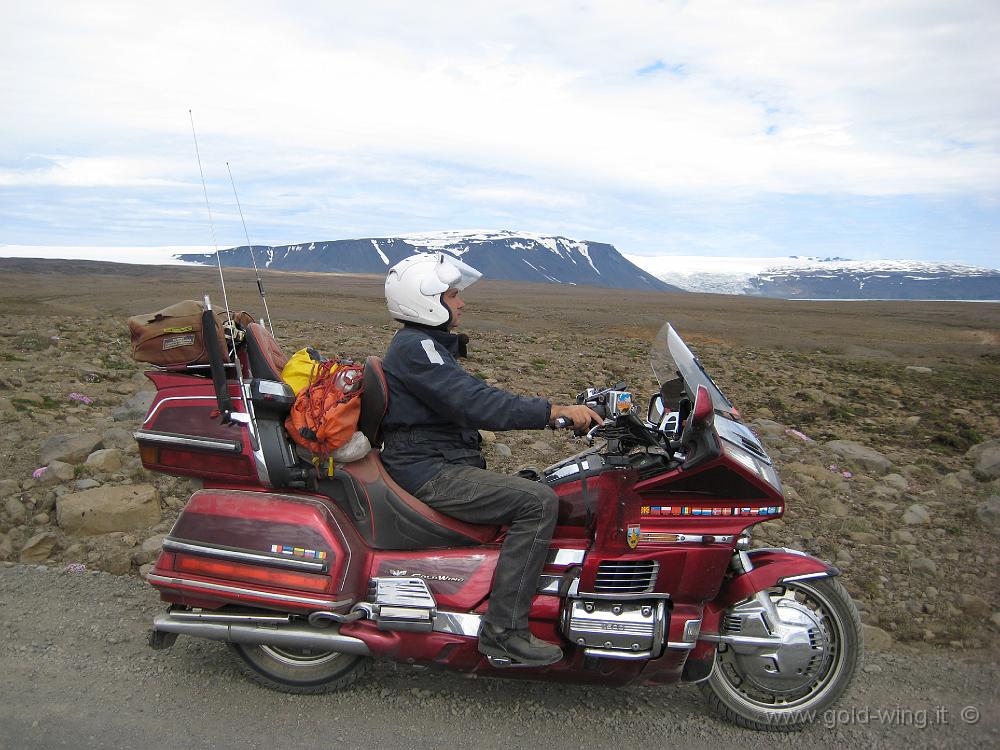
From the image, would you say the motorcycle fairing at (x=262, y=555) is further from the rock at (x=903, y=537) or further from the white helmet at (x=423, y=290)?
the rock at (x=903, y=537)

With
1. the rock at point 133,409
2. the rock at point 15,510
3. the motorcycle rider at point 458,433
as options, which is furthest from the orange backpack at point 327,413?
the rock at point 133,409

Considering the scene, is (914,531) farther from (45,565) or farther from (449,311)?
(45,565)

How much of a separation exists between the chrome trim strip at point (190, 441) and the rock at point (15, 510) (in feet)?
10.1

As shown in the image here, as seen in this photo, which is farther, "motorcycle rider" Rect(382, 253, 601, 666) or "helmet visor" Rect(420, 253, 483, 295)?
"helmet visor" Rect(420, 253, 483, 295)

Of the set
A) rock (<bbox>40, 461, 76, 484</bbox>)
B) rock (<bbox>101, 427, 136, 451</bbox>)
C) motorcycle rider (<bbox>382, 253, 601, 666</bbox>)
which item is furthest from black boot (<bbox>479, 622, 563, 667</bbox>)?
rock (<bbox>101, 427, 136, 451</bbox>)

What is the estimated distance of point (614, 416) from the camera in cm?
383

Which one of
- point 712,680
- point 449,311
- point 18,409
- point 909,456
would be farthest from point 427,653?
point 909,456

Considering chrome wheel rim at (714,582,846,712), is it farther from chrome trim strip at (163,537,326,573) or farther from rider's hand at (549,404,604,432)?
chrome trim strip at (163,537,326,573)

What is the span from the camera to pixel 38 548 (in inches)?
231

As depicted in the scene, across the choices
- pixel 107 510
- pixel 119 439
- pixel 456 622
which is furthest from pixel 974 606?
pixel 119 439

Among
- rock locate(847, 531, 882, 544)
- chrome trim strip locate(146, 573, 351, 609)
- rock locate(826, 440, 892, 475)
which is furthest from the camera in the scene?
rock locate(826, 440, 892, 475)

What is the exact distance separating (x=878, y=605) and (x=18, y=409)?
8859mm

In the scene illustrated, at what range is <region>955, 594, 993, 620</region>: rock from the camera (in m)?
5.50

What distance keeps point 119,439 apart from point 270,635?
15.7 ft
